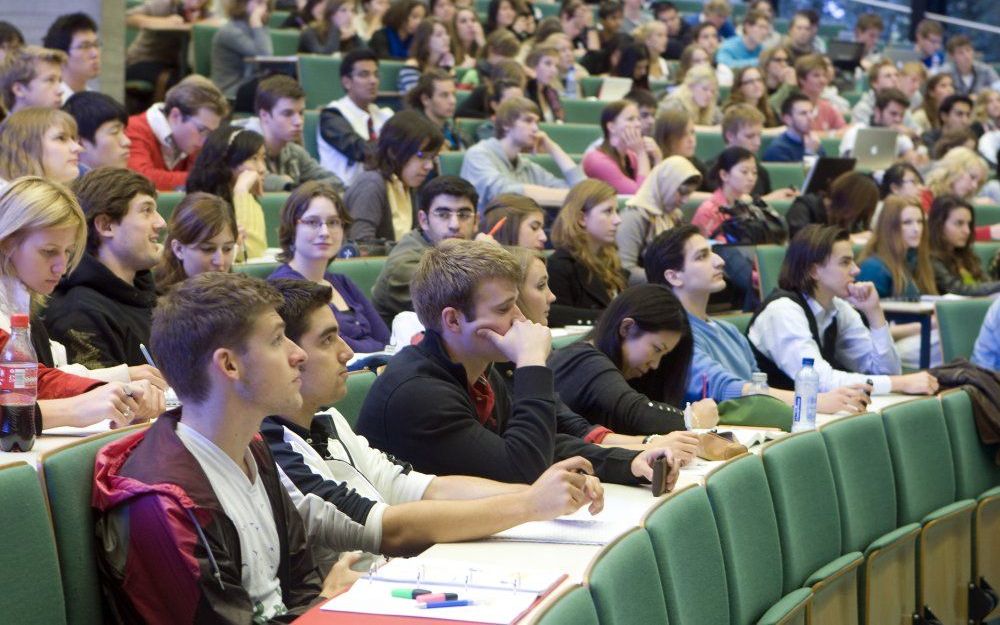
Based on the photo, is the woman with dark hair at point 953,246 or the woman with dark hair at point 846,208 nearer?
the woman with dark hair at point 953,246

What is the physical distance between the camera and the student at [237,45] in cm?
764

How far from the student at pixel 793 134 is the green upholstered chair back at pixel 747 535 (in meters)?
6.12

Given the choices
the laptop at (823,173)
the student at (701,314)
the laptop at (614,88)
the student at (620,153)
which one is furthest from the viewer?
the laptop at (614,88)

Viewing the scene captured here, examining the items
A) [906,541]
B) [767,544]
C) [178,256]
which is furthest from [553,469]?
[178,256]

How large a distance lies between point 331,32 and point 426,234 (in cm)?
388

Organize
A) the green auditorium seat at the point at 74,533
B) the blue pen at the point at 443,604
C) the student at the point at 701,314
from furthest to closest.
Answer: the student at the point at 701,314, the green auditorium seat at the point at 74,533, the blue pen at the point at 443,604

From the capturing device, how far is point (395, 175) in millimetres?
5828

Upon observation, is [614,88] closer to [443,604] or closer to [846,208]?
[846,208]

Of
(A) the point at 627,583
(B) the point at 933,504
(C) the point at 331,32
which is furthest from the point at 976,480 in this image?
(C) the point at 331,32

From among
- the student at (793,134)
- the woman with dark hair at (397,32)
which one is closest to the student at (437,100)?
the woman with dark hair at (397,32)

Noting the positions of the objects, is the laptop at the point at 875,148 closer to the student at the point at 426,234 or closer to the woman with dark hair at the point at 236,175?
the student at the point at 426,234

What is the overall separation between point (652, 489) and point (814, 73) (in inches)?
302

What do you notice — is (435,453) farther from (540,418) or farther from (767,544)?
(767,544)

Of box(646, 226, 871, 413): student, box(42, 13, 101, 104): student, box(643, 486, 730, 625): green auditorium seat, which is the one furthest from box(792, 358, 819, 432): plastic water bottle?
box(42, 13, 101, 104): student
